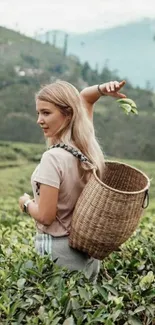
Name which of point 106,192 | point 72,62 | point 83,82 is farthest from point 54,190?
point 72,62

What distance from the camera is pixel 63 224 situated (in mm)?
2566

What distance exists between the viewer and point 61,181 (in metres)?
2.49

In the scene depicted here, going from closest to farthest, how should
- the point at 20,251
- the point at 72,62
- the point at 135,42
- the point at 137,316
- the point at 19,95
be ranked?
the point at 137,316, the point at 20,251, the point at 19,95, the point at 72,62, the point at 135,42

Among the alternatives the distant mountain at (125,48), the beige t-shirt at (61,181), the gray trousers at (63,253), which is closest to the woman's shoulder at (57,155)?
the beige t-shirt at (61,181)

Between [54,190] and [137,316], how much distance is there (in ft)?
1.66

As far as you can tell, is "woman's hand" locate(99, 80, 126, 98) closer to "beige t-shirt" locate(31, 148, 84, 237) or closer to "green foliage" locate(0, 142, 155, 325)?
"beige t-shirt" locate(31, 148, 84, 237)

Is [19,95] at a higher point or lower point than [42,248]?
lower

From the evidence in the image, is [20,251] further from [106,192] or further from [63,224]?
[106,192]

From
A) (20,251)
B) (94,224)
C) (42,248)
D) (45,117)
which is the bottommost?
(20,251)

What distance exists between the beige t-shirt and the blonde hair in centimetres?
5

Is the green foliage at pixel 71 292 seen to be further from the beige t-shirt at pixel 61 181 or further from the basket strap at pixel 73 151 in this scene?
the basket strap at pixel 73 151

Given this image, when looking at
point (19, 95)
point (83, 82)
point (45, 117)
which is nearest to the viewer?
point (45, 117)

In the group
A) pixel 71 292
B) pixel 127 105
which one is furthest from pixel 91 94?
pixel 71 292

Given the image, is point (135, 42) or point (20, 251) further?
point (135, 42)
